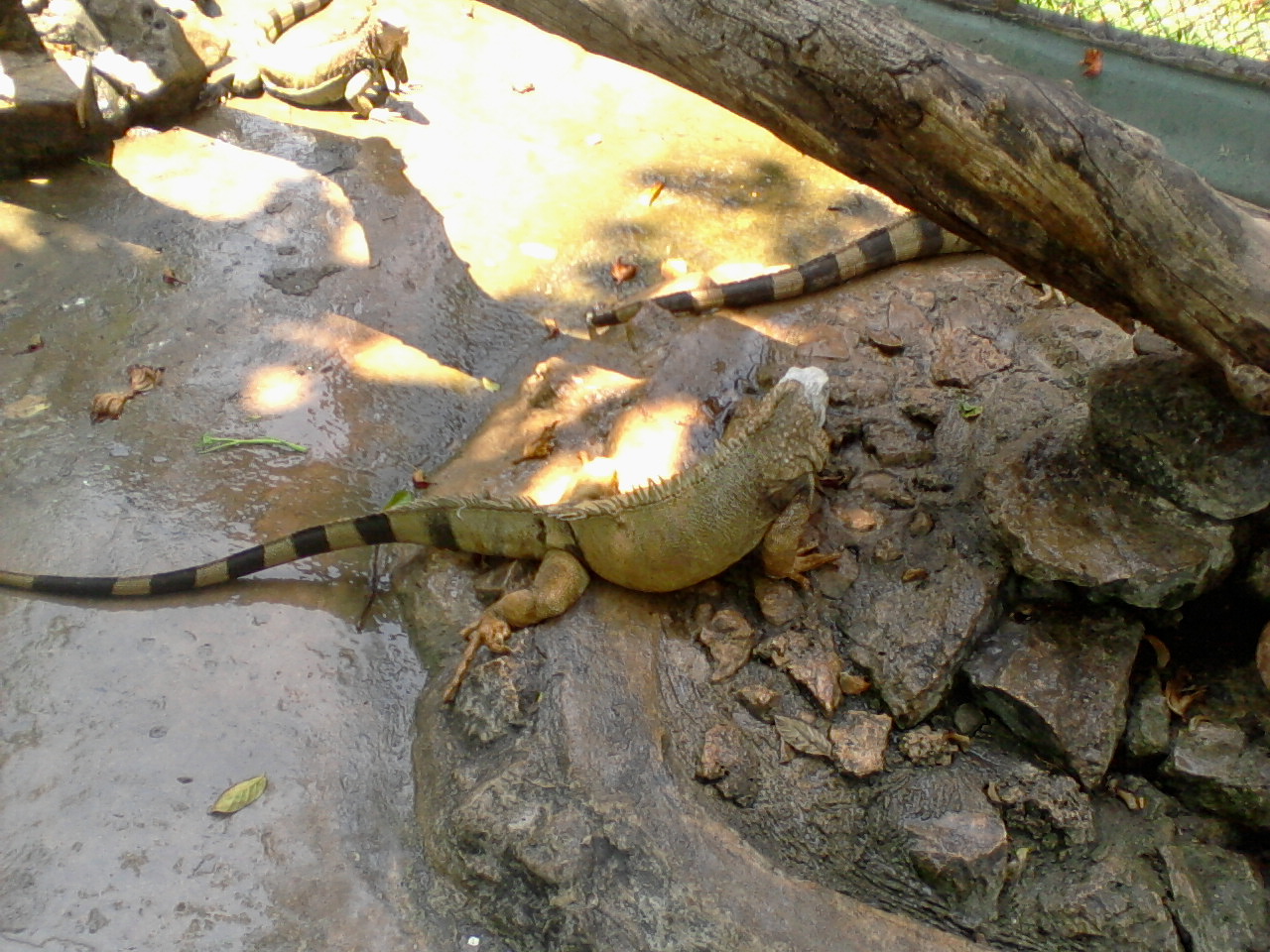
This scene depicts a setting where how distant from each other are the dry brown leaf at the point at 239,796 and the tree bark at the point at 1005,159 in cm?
289

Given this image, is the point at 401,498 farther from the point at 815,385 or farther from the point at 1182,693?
the point at 1182,693

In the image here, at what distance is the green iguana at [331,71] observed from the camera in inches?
261

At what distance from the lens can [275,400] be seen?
4.24 meters

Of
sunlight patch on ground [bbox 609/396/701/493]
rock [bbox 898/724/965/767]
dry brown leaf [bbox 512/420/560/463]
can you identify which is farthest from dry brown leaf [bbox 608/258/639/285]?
rock [bbox 898/724/965/767]

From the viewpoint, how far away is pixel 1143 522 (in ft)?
9.40

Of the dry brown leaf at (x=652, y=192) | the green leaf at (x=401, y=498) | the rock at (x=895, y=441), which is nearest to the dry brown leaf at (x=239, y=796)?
the green leaf at (x=401, y=498)

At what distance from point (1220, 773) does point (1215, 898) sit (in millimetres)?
369

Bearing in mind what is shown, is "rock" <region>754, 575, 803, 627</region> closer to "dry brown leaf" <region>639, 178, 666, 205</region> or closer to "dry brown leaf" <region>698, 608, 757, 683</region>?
"dry brown leaf" <region>698, 608, 757, 683</region>

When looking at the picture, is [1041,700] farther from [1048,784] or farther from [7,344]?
[7,344]

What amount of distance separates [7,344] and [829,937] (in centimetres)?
461

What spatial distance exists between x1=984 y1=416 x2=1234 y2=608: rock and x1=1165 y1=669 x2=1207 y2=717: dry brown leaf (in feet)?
1.11

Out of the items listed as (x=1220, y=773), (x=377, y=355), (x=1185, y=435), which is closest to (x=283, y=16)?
(x=377, y=355)

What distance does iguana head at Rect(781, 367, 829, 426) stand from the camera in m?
3.56

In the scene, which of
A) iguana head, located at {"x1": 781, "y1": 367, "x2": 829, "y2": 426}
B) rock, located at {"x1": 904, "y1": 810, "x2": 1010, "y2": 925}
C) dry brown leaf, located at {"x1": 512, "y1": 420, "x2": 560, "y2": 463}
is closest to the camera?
rock, located at {"x1": 904, "y1": 810, "x2": 1010, "y2": 925}
